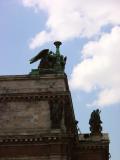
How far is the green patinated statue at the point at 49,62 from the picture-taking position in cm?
4309

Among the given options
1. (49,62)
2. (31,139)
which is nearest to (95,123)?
(49,62)

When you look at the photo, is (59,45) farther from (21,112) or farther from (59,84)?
(21,112)

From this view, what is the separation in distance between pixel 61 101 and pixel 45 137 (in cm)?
311

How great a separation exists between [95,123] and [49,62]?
6.88 meters

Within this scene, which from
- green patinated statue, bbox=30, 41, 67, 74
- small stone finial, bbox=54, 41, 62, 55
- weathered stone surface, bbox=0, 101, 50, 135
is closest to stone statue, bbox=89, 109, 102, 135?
green patinated statue, bbox=30, 41, 67, 74

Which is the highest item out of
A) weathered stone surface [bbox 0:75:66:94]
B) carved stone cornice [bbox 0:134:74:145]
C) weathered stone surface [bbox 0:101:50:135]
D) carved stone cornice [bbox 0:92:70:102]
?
weathered stone surface [bbox 0:75:66:94]

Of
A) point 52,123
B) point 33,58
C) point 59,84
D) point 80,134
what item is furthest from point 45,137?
point 80,134

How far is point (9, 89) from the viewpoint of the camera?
4162cm

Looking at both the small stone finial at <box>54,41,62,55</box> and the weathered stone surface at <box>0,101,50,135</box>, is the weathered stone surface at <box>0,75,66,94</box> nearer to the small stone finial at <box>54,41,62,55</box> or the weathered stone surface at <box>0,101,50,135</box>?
the weathered stone surface at <box>0,101,50,135</box>

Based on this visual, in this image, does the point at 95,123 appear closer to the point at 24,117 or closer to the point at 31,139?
the point at 24,117

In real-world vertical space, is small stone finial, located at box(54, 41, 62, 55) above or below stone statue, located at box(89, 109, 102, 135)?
above

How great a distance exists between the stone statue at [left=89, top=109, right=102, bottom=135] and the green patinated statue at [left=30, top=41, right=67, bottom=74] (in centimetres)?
565

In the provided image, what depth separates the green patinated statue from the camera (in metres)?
43.1

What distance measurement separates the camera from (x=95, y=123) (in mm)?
46594
